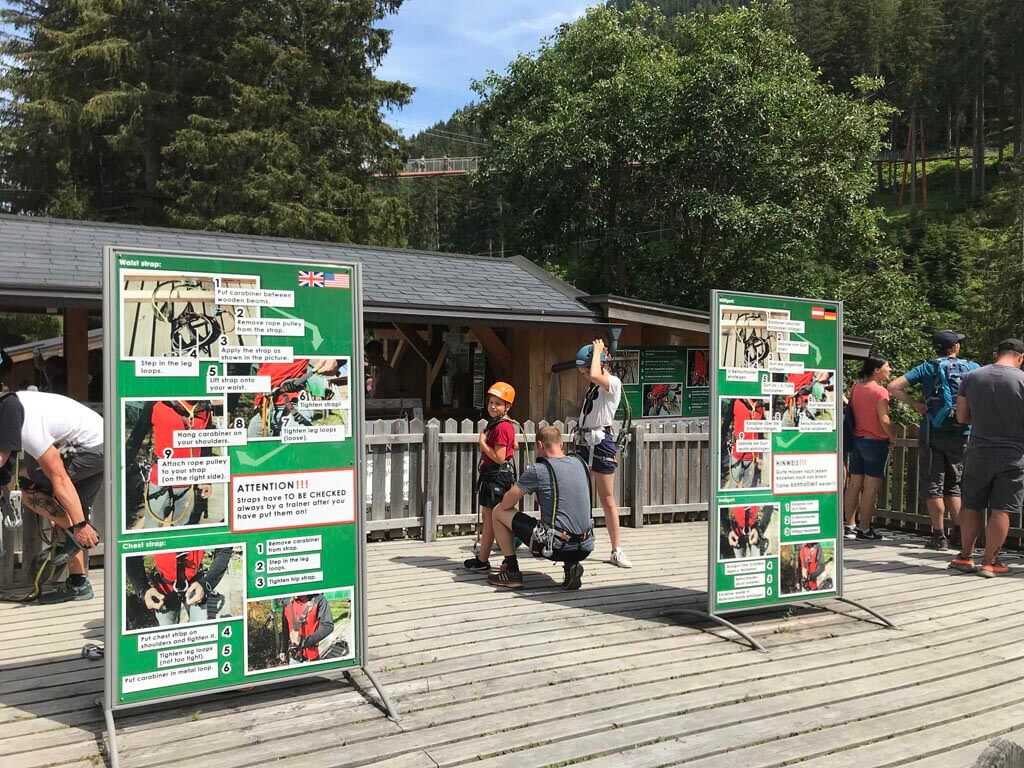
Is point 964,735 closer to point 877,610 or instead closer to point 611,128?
point 877,610

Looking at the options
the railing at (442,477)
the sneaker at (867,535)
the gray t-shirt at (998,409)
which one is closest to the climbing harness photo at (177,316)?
the railing at (442,477)

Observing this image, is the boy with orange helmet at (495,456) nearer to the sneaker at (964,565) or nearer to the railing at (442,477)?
the railing at (442,477)

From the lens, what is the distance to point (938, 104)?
223 ft

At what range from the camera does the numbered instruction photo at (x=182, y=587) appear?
3822mm

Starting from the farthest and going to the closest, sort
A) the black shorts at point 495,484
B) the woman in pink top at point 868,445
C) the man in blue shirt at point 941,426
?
the woman in pink top at point 868,445
the man in blue shirt at point 941,426
the black shorts at point 495,484

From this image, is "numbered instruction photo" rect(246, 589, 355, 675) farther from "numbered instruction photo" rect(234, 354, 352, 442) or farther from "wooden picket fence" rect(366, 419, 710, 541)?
"wooden picket fence" rect(366, 419, 710, 541)

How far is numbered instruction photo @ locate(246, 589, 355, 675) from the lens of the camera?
4.11 metres

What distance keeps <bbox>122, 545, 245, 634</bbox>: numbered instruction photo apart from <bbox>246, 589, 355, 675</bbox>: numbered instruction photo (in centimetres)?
14

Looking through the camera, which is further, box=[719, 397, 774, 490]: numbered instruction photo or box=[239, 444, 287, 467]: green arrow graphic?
box=[719, 397, 774, 490]: numbered instruction photo

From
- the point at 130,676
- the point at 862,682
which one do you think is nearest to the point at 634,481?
the point at 862,682

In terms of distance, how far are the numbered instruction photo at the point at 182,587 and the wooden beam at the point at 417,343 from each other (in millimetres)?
9827

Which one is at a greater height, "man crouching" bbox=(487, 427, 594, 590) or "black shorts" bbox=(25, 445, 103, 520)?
"black shorts" bbox=(25, 445, 103, 520)

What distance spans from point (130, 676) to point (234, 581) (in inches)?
A: 22.3

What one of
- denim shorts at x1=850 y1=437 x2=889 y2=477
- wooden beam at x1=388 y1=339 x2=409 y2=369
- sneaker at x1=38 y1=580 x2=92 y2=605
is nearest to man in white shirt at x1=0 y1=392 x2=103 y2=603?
sneaker at x1=38 y1=580 x2=92 y2=605
